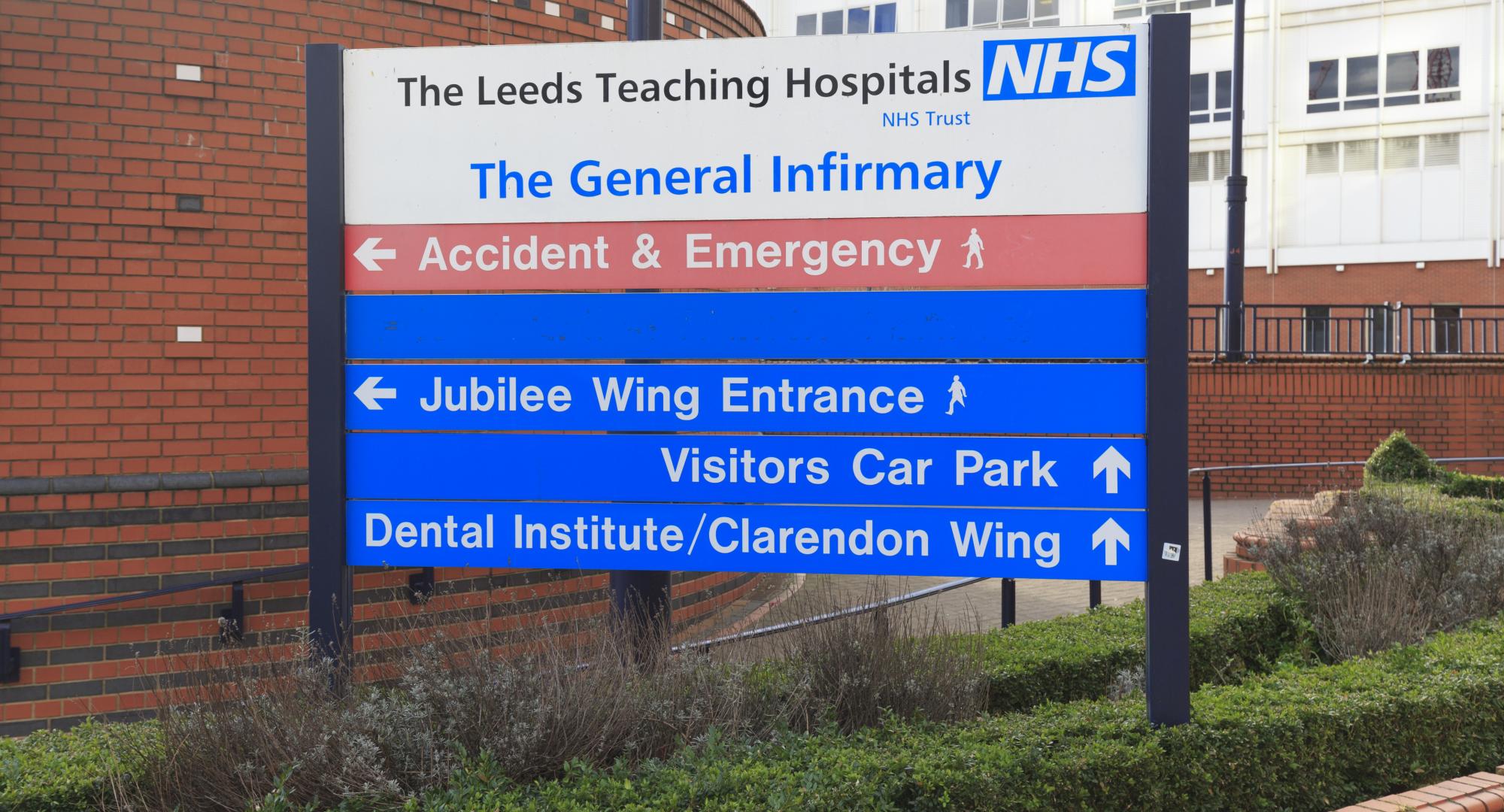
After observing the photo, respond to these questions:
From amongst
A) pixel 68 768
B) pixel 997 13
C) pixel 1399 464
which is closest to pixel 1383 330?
pixel 1399 464

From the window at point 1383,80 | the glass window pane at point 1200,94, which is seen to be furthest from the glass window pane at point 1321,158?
the glass window pane at point 1200,94

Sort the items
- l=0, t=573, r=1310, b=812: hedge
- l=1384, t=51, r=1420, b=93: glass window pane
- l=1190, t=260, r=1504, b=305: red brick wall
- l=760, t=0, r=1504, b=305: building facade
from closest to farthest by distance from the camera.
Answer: l=0, t=573, r=1310, b=812: hedge
l=1190, t=260, r=1504, b=305: red brick wall
l=760, t=0, r=1504, b=305: building facade
l=1384, t=51, r=1420, b=93: glass window pane

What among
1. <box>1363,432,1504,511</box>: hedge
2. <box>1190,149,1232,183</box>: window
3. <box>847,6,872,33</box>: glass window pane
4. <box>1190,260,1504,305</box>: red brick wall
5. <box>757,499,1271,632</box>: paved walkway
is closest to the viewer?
<box>757,499,1271,632</box>: paved walkway

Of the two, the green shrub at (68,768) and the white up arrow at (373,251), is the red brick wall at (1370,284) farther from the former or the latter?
the green shrub at (68,768)

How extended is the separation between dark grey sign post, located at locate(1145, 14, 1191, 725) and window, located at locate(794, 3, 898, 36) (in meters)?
32.4

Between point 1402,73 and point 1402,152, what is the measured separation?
6.10ft

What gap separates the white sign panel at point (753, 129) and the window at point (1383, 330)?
16.8m

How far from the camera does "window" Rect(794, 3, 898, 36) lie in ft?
117

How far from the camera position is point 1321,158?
1182 inches

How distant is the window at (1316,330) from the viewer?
1914 cm

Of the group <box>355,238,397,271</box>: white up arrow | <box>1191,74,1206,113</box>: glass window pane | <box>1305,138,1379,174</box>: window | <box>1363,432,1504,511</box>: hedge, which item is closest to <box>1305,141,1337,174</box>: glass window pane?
<box>1305,138,1379,174</box>: window

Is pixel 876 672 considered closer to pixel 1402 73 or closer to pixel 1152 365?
pixel 1152 365

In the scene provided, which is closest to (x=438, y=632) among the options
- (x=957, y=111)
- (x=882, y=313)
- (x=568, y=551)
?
(x=568, y=551)

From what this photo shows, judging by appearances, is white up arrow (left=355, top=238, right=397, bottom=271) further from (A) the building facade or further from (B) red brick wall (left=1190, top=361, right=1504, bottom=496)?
(A) the building facade
